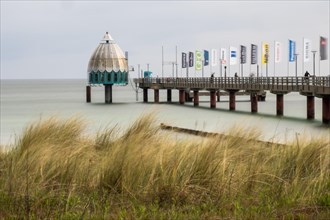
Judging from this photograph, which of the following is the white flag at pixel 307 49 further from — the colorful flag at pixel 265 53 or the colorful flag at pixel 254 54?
the colorful flag at pixel 254 54

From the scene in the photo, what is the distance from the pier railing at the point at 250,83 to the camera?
1914 inches

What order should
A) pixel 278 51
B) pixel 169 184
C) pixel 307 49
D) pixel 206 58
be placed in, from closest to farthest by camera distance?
pixel 169 184
pixel 307 49
pixel 278 51
pixel 206 58

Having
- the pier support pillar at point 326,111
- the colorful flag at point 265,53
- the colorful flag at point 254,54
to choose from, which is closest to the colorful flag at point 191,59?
the colorful flag at point 254,54

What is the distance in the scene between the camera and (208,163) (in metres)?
10.2

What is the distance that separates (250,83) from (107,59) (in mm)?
32512

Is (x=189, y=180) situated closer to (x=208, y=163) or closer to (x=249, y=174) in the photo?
(x=208, y=163)

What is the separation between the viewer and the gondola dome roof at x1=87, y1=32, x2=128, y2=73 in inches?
3553

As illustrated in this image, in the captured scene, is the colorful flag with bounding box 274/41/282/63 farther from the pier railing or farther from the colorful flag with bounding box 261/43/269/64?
the pier railing

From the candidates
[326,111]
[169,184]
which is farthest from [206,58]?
[169,184]

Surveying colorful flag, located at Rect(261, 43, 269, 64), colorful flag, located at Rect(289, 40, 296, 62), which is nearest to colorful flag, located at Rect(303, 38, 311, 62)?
colorful flag, located at Rect(289, 40, 296, 62)

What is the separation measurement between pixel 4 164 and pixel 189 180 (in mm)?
4315

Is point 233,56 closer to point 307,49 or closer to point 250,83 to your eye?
point 250,83

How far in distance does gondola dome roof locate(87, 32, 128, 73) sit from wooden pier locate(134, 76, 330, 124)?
5.32 meters

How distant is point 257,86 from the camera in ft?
202
